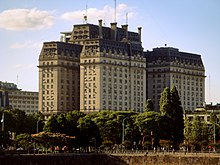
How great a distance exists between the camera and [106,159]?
17288cm

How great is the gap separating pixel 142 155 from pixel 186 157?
12.7m

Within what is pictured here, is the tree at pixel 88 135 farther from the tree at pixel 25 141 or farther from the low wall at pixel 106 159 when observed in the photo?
the low wall at pixel 106 159

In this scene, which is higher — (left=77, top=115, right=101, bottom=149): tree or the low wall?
(left=77, top=115, right=101, bottom=149): tree

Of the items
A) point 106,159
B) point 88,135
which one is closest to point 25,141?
point 106,159

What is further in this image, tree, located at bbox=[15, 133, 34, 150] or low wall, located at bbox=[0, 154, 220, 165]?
tree, located at bbox=[15, 133, 34, 150]

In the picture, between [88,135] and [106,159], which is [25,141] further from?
[88,135]

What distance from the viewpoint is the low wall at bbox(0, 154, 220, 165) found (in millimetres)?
153250

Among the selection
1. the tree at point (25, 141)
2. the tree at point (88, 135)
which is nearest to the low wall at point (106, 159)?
the tree at point (25, 141)

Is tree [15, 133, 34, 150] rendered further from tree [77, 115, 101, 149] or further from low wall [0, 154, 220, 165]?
tree [77, 115, 101, 149]

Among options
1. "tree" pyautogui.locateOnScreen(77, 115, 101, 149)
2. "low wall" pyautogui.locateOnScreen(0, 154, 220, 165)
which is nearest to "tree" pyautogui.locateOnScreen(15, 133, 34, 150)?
"low wall" pyautogui.locateOnScreen(0, 154, 220, 165)

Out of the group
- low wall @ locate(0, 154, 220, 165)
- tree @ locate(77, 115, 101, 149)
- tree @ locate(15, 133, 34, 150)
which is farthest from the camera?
tree @ locate(77, 115, 101, 149)

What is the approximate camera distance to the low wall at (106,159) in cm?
15325

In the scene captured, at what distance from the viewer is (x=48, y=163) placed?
15850 cm

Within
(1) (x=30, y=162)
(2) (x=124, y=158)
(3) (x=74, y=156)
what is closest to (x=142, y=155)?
(2) (x=124, y=158)
